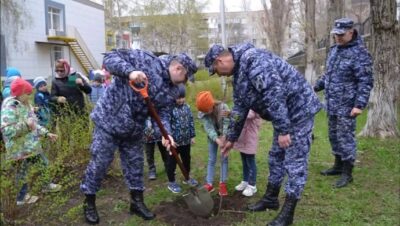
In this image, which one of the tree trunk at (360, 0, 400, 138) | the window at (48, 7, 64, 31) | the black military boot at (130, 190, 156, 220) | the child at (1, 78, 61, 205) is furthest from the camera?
the window at (48, 7, 64, 31)

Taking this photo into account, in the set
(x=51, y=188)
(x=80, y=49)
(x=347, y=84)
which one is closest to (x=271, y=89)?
(x=347, y=84)

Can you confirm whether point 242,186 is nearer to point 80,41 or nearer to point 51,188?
point 51,188

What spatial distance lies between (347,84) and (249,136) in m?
1.34

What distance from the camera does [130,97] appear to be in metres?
3.49

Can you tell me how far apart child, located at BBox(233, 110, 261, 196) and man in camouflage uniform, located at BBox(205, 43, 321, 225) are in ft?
1.97

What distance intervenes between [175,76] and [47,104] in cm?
294

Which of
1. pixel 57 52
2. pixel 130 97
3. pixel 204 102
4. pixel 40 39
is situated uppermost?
pixel 40 39

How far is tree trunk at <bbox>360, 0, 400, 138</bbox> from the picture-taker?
6.87 metres

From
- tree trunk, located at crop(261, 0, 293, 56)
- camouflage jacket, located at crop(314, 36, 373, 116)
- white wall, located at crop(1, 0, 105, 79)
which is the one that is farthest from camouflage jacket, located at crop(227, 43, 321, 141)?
white wall, located at crop(1, 0, 105, 79)

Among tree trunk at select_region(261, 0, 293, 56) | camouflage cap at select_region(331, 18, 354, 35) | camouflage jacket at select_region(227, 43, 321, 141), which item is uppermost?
tree trunk at select_region(261, 0, 293, 56)

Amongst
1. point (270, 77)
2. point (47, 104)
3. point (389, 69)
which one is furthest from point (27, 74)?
point (270, 77)

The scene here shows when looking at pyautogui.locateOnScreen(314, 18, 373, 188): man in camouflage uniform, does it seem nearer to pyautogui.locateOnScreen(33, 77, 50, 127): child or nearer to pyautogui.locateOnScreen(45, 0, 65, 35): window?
pyautogui.locateOnScreen(33, 77, 50, 127): child

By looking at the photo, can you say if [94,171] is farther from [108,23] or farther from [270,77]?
[108,23]

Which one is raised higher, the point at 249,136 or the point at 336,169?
the point at 249,136
